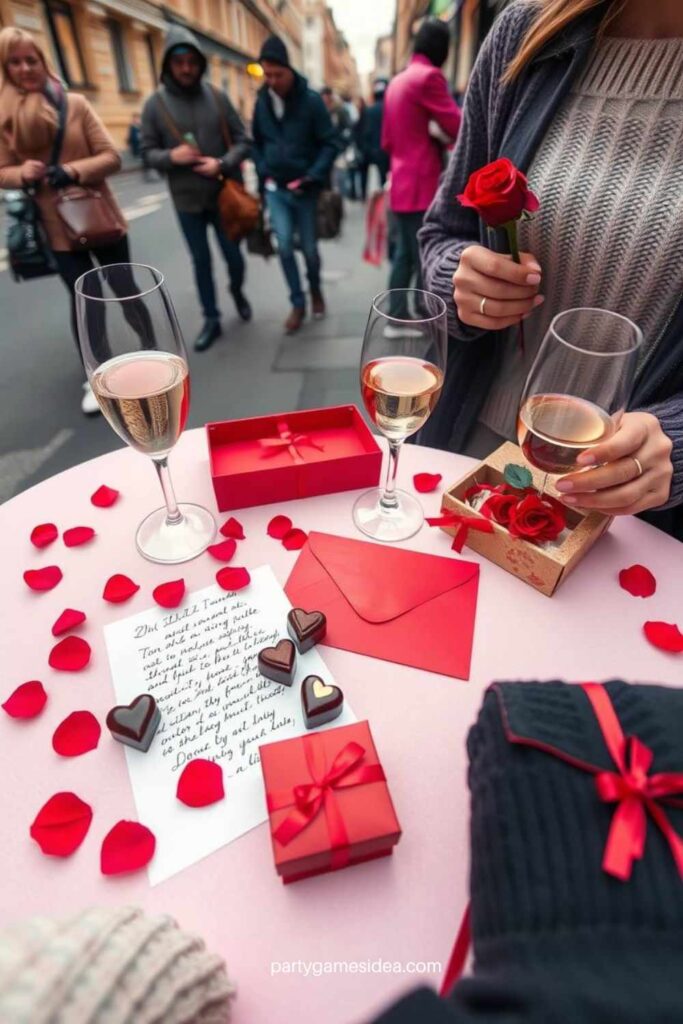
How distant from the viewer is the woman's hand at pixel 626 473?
635 mm

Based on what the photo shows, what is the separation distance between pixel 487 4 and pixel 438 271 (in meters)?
2.24

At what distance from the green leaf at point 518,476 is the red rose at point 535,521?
4 cm

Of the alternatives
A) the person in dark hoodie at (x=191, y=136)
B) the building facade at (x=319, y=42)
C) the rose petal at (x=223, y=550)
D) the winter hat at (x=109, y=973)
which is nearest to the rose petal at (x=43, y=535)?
the rose petal at (x=223, y=550)

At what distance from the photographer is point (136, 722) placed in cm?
53

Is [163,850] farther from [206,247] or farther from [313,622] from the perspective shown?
[206,247]

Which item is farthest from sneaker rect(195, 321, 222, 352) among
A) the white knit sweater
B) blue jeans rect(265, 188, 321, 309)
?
the white knit sweater

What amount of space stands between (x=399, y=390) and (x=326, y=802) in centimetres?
51

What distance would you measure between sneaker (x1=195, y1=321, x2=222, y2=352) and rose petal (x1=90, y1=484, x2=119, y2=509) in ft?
8.30

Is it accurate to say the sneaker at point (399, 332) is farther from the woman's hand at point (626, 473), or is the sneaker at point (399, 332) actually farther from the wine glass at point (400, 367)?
the woman's hand at point (626, 473)

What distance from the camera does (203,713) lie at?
580 millimetres

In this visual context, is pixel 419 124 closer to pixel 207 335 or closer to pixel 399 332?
pixel 207 335

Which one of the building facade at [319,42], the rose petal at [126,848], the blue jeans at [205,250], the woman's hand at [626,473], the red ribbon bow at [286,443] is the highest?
the woman's hand at [626,473]

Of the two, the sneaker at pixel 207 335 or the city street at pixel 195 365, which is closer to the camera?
the city street at pixel 195 365

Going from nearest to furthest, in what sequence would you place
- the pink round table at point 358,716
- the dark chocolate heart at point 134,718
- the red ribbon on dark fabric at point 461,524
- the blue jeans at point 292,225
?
the pink round table at point 358,716 → the dark chocolate heart at point 134,718 → the red ribbon on dark fabric at point 461,524 → the blue jeans at point 292,225
